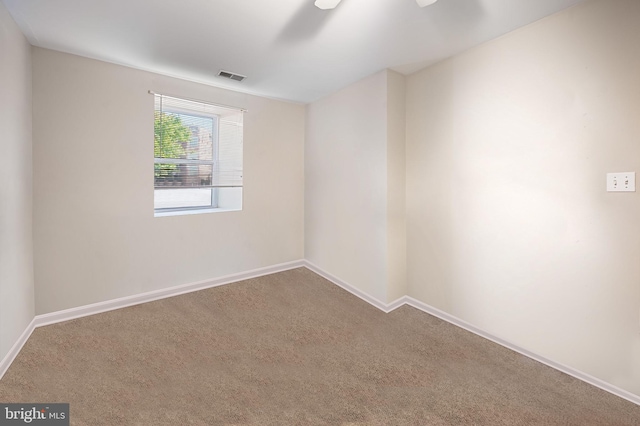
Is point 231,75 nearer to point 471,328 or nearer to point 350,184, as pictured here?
point 350,184

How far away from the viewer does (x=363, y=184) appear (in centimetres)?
302

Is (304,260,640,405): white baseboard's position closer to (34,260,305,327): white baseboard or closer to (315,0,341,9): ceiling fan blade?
(34,260,305,327): white baseboard

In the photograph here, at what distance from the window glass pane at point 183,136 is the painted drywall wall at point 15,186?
36.7 inches

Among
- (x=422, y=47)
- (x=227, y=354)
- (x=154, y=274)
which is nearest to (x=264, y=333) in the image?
(x=227, y=354)

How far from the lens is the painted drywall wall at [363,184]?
280 centimetres

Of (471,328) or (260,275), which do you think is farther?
(260,275)

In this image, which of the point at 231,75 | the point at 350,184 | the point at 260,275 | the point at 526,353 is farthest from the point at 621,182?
the point at 260,275

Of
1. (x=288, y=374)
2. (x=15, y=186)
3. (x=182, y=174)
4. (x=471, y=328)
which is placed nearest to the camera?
(x=288, y=374)

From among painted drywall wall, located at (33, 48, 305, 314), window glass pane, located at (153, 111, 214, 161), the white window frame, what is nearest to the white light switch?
painted drywall wall, located at (33, 48, 305, 314)

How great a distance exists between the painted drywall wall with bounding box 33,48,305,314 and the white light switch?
3061 mm

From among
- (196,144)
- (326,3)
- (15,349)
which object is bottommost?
(15,349)

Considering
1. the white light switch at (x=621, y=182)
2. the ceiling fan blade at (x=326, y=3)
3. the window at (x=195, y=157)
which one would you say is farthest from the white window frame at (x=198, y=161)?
the white light switch at (x=621, y=182)

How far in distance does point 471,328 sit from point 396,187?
52.9 inches

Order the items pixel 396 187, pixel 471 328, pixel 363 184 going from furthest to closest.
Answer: pixel 363 184 < pixel 396 187 < pixel 471 328
